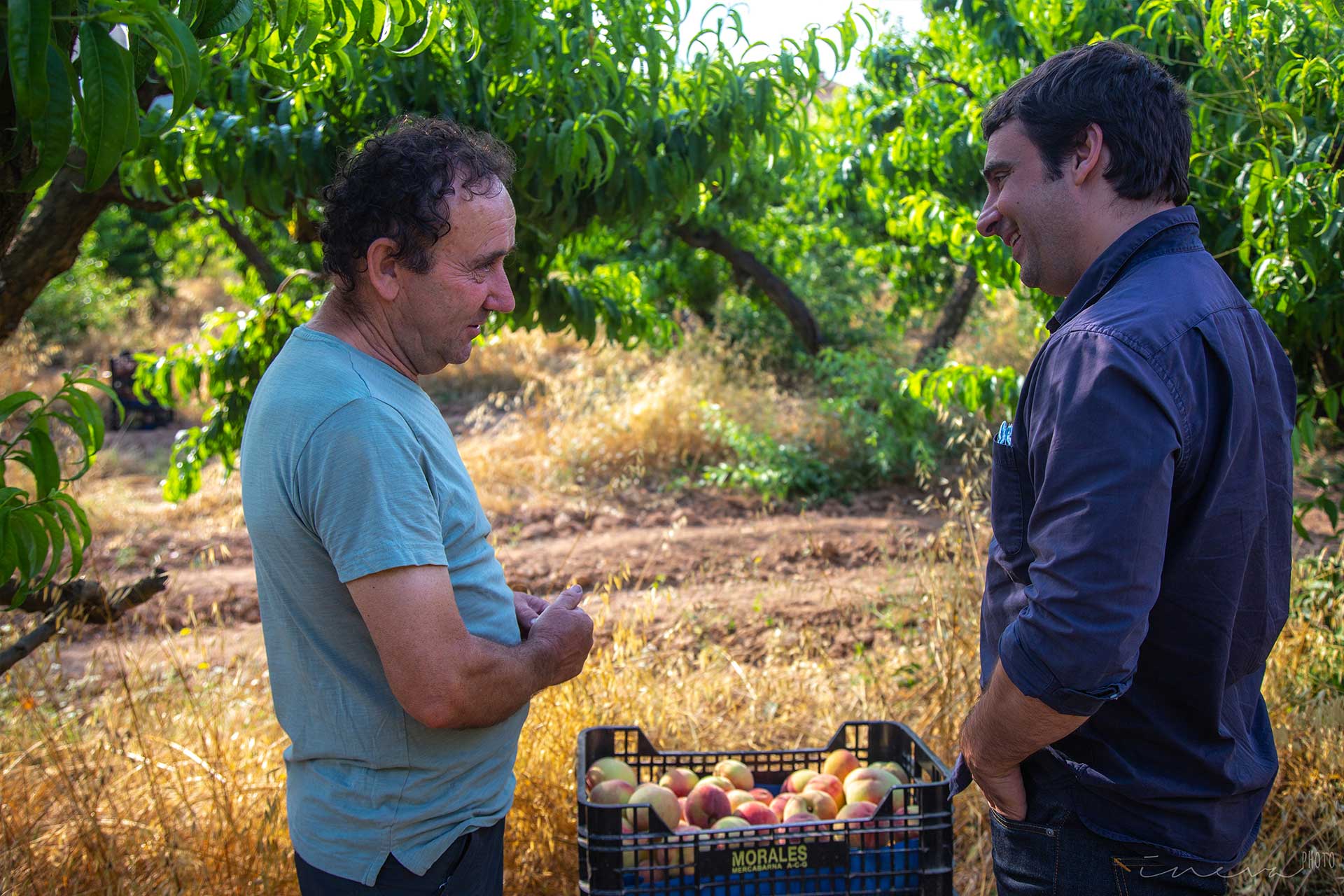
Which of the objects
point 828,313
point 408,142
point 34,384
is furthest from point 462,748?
point 34,384

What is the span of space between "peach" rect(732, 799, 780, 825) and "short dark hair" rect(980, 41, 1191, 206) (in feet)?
4.85

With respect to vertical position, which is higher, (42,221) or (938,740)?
(42,221)

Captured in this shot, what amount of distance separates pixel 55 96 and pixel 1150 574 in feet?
4.71

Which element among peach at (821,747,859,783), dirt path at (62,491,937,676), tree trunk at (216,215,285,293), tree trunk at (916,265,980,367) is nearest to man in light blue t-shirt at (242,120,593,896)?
peach at (821,747,859,783)

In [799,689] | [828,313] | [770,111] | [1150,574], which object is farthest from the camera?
[828,313]

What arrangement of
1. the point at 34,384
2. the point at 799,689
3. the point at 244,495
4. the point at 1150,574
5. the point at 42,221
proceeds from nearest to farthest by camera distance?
the point at 1150,574
the point at 244,495
the point at 42,221
the point at 799,689
the point at 34,384

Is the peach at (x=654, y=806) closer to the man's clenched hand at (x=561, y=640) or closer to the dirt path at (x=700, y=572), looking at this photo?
the man's clenched hand at (x=561, y=640)

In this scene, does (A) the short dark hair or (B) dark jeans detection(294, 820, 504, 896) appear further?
(B) dark jeans detection(294, 820, 504, 896)

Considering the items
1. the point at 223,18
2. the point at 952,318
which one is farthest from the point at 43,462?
the point at 952,318

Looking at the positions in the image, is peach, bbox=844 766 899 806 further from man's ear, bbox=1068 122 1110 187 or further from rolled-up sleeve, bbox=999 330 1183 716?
man's ear, bbox=1068 122 1110 187

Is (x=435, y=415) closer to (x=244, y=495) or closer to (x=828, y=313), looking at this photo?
(x=244, y=495)

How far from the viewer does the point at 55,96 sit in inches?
45.6

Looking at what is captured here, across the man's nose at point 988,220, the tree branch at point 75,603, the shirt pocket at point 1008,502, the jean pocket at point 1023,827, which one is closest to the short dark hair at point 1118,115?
the man's nose at point 988,220

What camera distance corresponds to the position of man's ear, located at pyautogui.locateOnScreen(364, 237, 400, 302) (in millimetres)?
1672
